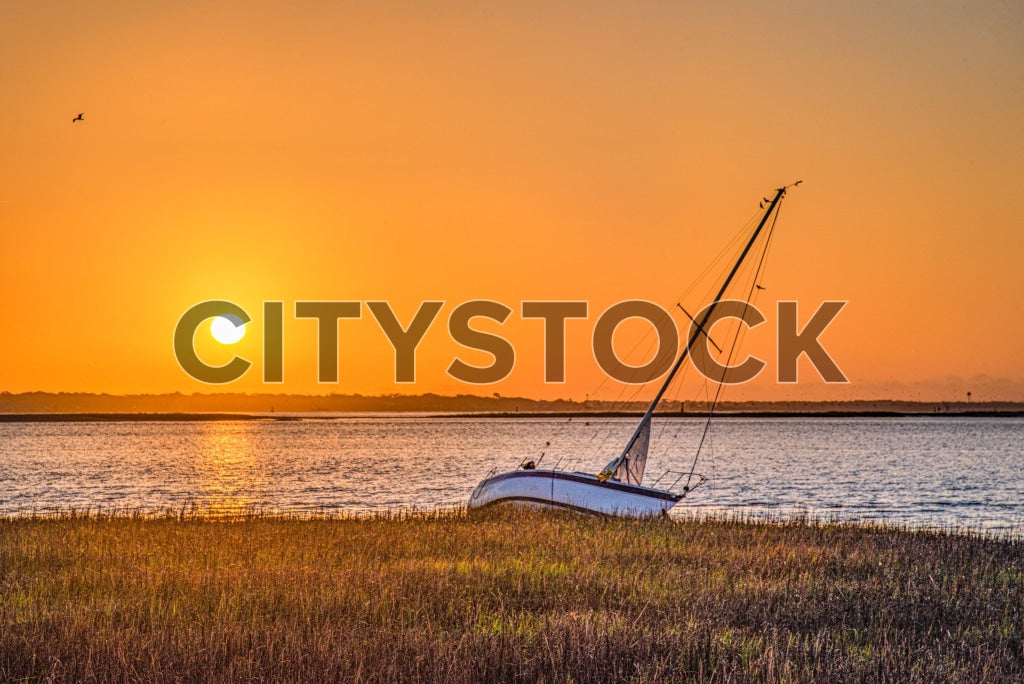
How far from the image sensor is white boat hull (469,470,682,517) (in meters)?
30.5

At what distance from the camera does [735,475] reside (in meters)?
79.2

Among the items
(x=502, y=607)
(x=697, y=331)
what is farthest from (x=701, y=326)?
(x=502, y=607)

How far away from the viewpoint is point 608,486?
3133cm

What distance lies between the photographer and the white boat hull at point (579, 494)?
100 feet

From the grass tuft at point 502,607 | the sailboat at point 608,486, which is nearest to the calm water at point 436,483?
the sailboat at point 608,486

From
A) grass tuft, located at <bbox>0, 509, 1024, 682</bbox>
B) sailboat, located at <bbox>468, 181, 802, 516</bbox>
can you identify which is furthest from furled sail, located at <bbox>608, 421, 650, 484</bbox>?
grass tuft, located at <bbox>0, 509, 1024, 682</bbox>

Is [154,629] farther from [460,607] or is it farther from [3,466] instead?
[3,466]

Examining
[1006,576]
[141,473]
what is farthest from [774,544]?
[141,473]

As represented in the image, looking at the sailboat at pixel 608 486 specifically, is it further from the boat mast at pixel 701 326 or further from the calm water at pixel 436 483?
the calm water at pixel 436 483

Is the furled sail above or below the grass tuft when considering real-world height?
above

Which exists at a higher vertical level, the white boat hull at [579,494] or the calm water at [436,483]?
the white boat hull at [579,494]

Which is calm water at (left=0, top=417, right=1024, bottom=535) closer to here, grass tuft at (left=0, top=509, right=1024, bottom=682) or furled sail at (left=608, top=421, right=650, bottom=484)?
furled sail at (left=608, top=421, right=650, bottom=484)

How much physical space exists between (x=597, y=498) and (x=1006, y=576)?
14289 mm

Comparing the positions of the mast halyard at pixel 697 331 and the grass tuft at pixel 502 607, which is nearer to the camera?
the grass tuft at pixel 502 607
